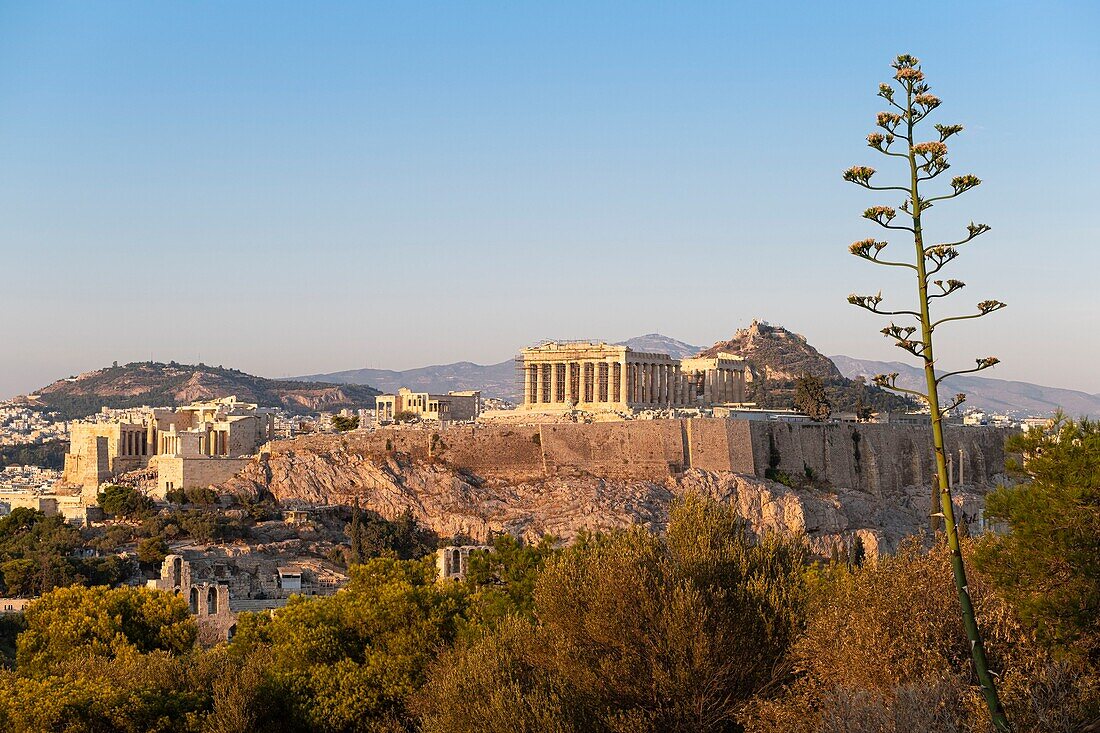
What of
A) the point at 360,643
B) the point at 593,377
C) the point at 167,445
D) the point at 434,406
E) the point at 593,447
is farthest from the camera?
the point at 434,406

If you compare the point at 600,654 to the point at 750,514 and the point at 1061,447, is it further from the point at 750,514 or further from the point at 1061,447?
the point at 750,514

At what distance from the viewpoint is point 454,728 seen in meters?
17.1

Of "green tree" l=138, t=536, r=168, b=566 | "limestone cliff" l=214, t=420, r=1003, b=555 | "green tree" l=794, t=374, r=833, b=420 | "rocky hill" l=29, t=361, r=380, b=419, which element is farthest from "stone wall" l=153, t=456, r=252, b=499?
"rocky hill" l=29, t=361, r=380, b=419

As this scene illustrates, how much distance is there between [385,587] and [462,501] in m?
25.5

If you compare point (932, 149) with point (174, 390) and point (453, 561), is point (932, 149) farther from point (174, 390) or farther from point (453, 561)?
point (174, 390)

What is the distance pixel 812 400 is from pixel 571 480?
17.8 m

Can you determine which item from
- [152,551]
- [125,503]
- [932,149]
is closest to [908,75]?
[932,149]

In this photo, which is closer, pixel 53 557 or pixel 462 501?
pixel 53 557

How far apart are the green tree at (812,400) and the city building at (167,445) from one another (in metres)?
25.2

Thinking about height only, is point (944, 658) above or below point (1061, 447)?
below

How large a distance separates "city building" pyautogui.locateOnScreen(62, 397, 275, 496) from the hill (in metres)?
37.3

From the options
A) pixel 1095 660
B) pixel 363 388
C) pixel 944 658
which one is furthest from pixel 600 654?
pixel 363 388

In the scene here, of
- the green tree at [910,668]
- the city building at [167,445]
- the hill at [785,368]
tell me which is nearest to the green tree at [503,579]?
the green tree at [910,668]

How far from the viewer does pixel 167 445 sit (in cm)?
5888
